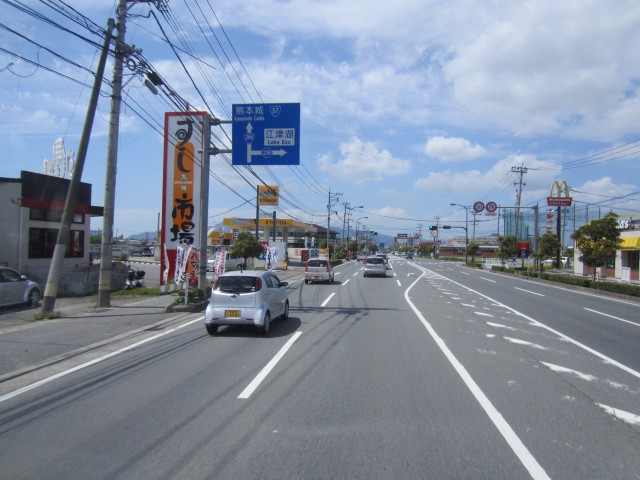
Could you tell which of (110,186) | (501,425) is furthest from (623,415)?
(110,186)

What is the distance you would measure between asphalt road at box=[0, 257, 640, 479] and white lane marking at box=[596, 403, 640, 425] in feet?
0.10

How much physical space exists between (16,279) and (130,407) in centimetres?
1185

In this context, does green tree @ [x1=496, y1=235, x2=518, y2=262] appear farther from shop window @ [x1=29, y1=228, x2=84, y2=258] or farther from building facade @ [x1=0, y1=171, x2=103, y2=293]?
shop window @ [x1=29, y1=228, x2=84, y2=258]

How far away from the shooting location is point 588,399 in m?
6.30

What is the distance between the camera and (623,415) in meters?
5.67

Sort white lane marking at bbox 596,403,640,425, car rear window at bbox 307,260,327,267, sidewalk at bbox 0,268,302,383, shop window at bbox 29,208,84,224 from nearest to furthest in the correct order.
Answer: white lane marking at bbox 596,403,640,425
sidewalk at bbox 0,268,302,383
shop window at bbox 29,208,84,224
car rear window at bbox 307,260,327,267

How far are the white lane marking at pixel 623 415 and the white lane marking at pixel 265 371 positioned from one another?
4.48 m

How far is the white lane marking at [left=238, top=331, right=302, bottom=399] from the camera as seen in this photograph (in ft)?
21.2

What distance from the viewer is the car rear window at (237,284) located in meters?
11.1

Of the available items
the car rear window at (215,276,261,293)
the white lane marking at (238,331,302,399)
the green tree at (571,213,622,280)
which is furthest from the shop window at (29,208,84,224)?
the green tree at (571,213,622,280)

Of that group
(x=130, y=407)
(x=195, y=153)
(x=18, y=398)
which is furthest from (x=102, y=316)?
(x=195, y=153)

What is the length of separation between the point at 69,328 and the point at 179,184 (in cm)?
1301

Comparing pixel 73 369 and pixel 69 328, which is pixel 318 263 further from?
pixel 73 369

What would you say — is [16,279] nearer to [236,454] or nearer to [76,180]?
[76,180]
